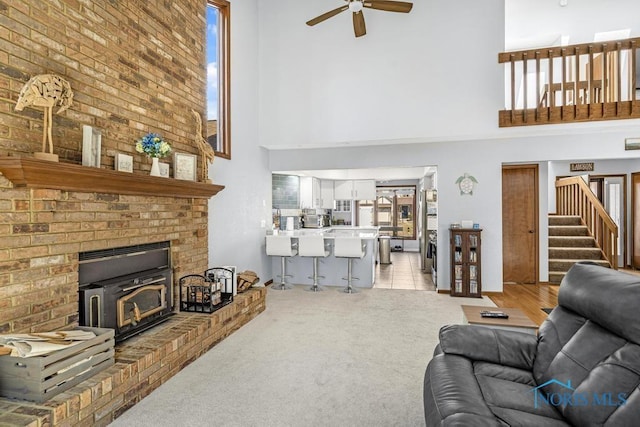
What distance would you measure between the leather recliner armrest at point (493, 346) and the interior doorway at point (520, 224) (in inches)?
187

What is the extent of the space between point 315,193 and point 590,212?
571cm

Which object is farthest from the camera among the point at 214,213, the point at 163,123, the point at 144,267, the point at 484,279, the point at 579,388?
the point at 484,279

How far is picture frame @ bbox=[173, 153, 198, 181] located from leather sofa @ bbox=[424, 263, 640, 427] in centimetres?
294

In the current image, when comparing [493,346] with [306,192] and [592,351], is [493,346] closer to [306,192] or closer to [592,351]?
[592,351]

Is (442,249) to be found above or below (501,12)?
below

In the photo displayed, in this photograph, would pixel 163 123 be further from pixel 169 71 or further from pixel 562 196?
pixel 562 196

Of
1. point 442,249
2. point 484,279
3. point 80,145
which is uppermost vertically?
point 80,145

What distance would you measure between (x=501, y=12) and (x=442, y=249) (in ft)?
11.9

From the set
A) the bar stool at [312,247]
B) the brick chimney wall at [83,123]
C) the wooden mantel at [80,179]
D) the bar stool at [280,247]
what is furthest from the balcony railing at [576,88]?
the wooden mantel at [80,179]

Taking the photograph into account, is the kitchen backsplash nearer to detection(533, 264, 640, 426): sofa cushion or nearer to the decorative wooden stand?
the decorative wooden stand

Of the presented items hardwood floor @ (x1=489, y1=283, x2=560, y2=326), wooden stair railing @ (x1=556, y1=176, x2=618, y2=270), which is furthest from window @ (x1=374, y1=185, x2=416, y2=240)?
hardwood floor @ (x1=489, y1=283, x2=560, y2=326)

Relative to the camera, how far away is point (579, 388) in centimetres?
157

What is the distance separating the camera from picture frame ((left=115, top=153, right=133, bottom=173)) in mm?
2971

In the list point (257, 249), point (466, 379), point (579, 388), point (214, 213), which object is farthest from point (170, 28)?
point (579, 388)
